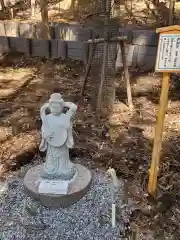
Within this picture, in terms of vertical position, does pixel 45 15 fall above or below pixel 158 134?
above

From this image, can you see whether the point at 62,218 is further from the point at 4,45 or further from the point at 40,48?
the point at 4,45

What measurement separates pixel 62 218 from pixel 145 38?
19.6ft

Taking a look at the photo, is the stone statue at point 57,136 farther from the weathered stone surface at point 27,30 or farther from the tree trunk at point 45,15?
the weathered stone surface at point 27,30

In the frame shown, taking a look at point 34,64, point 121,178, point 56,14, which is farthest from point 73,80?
point 56,14

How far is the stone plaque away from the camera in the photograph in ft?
12.1

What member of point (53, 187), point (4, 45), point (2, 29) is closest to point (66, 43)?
point (4, 45)

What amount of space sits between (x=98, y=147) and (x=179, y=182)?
4.10 feet

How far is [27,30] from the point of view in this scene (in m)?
9.71

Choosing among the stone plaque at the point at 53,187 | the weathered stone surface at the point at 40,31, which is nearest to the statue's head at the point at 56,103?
the stone plaque at the point at 53,187

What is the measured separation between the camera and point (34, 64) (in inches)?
324

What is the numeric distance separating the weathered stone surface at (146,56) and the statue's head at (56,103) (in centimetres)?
481

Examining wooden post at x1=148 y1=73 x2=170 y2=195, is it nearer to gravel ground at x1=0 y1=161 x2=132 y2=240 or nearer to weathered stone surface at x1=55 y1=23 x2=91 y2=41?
gravel ground at x1=0 y1=161 x2=132 y2=240

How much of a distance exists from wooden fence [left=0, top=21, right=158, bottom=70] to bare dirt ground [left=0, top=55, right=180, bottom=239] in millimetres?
549

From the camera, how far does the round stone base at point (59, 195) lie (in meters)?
3.69
